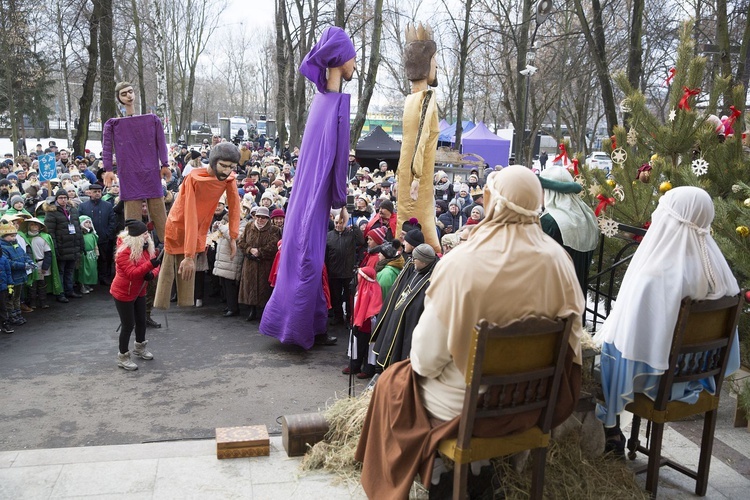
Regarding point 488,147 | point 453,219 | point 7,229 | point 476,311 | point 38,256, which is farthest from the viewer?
point 488,147

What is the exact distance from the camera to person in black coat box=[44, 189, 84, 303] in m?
9.89

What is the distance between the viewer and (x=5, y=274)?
328 inches

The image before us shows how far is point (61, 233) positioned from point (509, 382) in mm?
8397

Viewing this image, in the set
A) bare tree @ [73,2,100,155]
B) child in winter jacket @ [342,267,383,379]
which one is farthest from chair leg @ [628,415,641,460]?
bare tree @ [73,2,100,155]

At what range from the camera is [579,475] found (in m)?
4.14

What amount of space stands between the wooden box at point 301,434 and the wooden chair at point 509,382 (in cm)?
146

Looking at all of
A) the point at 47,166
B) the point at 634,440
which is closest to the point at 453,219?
the point at 47,166

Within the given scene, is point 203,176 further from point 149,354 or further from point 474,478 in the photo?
point 474,478

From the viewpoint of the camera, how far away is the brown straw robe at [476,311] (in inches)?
128

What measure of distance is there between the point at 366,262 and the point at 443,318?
4.88 metres

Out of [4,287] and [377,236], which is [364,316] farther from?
[4,287]

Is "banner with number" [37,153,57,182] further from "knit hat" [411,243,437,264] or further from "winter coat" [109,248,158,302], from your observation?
"knit hat" [411,243,437,264]

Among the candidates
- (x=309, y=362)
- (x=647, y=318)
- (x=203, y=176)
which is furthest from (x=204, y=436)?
(x=647, y=318)

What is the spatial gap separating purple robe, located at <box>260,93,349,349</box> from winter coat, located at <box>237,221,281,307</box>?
1.17 metres
